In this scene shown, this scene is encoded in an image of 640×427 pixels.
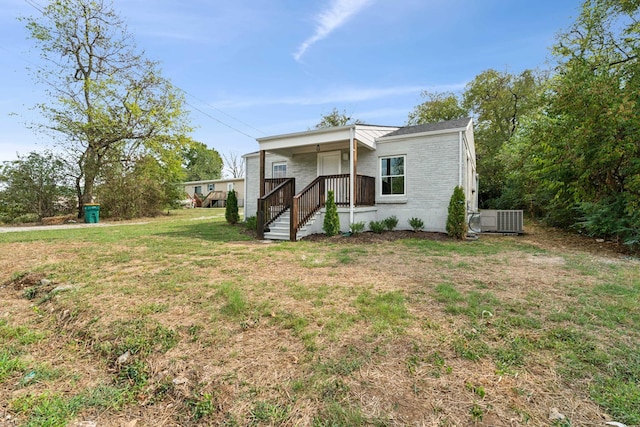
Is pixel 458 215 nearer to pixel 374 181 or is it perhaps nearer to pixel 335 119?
pixel 374 181

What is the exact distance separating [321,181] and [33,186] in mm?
14135

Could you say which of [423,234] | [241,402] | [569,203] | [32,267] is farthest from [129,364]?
[569,203]

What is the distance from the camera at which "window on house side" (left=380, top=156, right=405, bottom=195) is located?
10.1m

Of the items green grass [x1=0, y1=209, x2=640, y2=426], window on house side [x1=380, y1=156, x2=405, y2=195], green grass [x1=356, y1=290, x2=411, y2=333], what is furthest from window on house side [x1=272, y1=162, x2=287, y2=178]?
green grass [x1=356, y1=290, x2=411, y2=333]

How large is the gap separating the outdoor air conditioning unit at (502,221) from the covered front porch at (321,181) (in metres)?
3.80

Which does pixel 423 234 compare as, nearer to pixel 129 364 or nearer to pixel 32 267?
pixel 129 364

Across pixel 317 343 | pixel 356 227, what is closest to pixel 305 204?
pixel 356 227

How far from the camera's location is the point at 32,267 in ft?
17.1

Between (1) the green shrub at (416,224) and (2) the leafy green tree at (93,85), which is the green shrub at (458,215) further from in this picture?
(2) the leafy green tree at (93,85)

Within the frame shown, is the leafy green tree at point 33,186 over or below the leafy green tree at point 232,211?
over

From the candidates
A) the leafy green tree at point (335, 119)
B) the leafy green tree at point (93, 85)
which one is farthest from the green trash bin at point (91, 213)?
the leafy green tree at point (335, 119)

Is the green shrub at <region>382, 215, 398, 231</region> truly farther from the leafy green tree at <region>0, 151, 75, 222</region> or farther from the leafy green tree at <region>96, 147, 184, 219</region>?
the leafy green tree at <region>0, 151, 75, 222</region>

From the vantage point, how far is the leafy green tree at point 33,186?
44.2 ft

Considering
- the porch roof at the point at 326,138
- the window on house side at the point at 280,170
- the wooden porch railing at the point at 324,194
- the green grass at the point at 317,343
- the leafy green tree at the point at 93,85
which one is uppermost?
the leafy green tree at the point at 93,85
